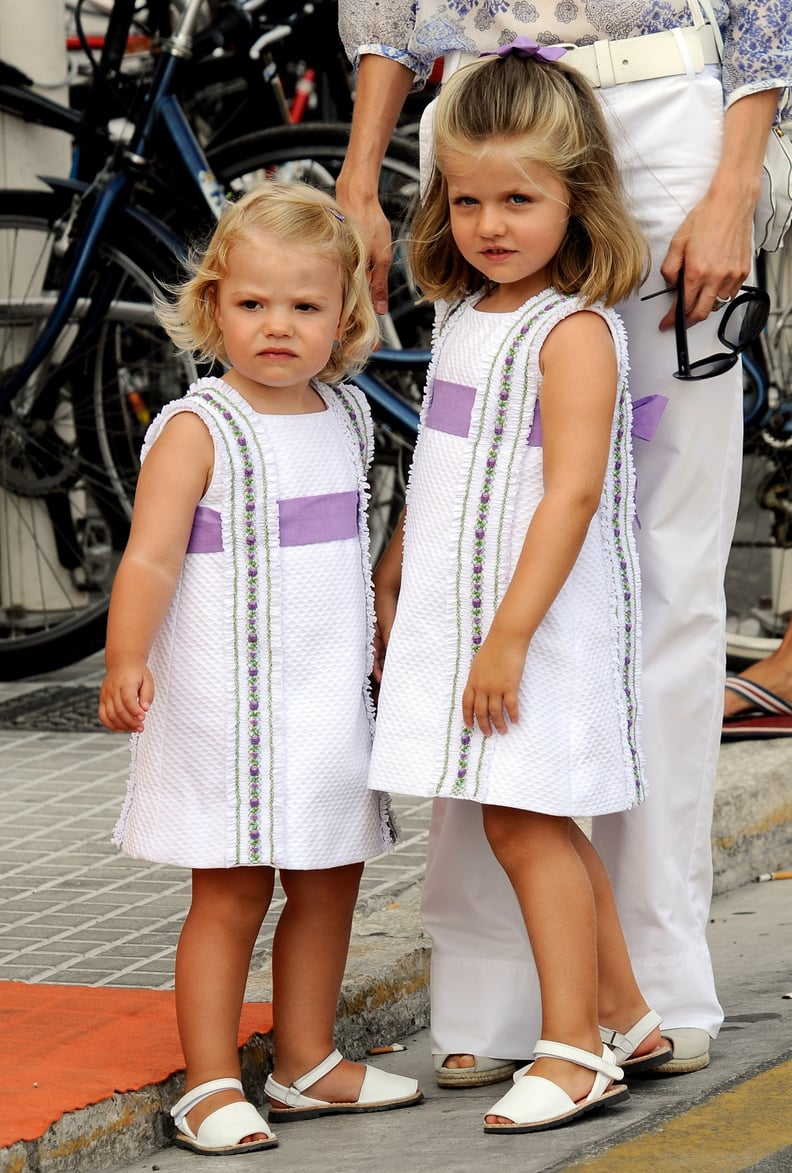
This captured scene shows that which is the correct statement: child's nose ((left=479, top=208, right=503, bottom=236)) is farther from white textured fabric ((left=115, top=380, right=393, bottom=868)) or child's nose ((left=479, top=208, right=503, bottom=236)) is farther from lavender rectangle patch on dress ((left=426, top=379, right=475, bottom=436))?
white textured fabric ((left=115, top=380, right=393, bottom=868))

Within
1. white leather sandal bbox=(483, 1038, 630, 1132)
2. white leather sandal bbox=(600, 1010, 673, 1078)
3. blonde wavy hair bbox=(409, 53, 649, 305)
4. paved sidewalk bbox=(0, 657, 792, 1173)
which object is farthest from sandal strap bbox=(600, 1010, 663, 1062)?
blonde wavy hair bbox=(409, 53, 649, 305)

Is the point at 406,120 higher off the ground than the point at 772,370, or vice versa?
the point at 406,120

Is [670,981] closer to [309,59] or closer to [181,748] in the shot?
[181,748]

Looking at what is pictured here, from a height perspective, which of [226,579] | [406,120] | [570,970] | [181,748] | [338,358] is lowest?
[570,970]

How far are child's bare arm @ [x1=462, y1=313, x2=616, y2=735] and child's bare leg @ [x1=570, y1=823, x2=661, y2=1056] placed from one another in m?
0.33

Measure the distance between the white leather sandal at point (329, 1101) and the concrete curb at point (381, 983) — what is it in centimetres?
12

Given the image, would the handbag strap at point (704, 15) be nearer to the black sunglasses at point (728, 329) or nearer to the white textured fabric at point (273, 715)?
the black sunglasses at point (728, 329)

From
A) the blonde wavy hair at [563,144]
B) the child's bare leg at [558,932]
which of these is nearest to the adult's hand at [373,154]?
the blonde wavy hair at [563,144]

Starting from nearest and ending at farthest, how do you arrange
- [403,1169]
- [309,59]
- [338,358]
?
[403,1169]
[338,358]
[309,59]

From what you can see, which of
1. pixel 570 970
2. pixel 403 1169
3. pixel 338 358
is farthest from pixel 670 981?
pixel 338 358

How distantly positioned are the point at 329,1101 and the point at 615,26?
1.60m

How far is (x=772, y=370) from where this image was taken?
562cm

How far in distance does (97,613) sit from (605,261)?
2.94 meters

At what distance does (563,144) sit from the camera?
111 inches
